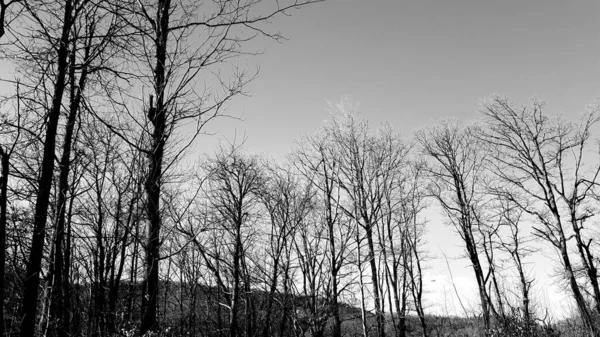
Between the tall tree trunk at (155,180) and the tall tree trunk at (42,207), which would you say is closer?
the tall tree trunk at (42,207)

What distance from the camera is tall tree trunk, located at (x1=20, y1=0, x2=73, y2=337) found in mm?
2502

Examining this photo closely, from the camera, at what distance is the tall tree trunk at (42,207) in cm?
250

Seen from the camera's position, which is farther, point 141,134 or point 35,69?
point 35,69

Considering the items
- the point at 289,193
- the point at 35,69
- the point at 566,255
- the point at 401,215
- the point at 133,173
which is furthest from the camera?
the point at 401,215

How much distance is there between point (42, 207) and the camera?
2746 mm

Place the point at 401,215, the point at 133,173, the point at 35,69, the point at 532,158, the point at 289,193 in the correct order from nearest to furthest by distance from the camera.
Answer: the point at 133,173 < the point at 35,69 < the point at 289,193 < the point at 532,158 < the point at 401,215

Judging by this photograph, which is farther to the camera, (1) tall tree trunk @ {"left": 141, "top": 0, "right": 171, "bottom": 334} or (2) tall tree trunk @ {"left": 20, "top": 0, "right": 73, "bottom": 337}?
(1) tall tree trunk @ {"left": 141, "top": 0, "right": 171, "bottom": 334}

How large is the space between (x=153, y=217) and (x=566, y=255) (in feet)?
47.8

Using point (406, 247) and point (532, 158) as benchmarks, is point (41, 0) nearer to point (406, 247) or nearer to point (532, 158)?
point (532, 158)

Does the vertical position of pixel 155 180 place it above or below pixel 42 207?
above

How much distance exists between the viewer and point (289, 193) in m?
7.49

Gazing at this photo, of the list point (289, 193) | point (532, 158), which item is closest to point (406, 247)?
point (532, 158)

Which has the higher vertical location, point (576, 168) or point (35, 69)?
point (576, 168)

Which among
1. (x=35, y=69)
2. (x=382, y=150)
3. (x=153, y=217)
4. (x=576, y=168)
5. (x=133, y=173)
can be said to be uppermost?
(x=382, y=150)
